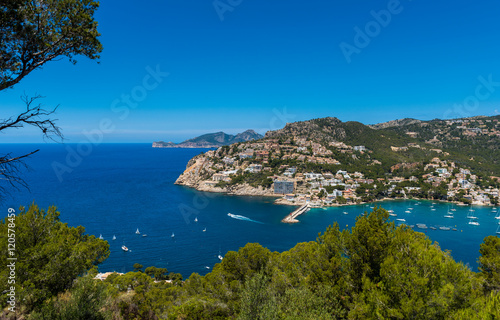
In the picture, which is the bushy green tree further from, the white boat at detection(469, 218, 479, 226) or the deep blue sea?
the white boat at detection(469, 218, 479, 226)

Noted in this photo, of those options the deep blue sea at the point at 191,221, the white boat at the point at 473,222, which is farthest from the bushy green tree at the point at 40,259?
the white boat at the point at 473,222

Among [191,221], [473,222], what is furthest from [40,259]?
[473,222]

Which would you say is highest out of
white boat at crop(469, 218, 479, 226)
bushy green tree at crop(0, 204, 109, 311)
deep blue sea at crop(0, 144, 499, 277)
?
bushy green tree at crop(0, 204, 109, 311)

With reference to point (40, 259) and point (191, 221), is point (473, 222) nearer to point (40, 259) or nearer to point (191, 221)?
point (191, 221)

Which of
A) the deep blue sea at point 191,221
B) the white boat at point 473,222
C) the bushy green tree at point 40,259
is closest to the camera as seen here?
the bushy green tree at point 40,259

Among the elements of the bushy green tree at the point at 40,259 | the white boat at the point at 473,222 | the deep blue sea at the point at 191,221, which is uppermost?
the bushy green tree at the point at 40,259

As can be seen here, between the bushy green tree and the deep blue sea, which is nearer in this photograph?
the bushy green tree

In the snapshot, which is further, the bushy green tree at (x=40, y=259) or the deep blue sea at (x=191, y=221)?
the deep blue sea at (x=191, y=221)

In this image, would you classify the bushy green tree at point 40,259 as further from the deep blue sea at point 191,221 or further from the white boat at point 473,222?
the white boat at point 473,222

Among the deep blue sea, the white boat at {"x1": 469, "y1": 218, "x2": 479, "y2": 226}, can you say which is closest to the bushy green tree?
the deep blue sea
